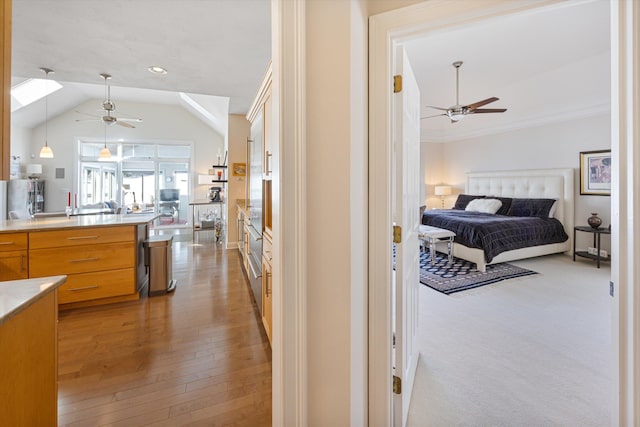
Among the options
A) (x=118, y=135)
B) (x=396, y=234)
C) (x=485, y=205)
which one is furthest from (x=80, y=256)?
(x=118, y=135)

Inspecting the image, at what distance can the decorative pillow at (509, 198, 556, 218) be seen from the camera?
16.4 feet

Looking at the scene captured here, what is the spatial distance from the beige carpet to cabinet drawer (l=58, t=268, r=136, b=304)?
9.81 feet

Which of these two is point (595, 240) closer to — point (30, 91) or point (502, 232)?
point (502, 232)

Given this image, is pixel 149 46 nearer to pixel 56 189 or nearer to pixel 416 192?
pixel 416 192

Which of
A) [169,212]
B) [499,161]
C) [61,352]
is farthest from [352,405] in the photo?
[169,212]

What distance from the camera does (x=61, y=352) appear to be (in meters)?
2.13

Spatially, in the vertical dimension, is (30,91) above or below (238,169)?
above

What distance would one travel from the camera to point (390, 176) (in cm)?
126

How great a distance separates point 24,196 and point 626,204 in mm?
9520

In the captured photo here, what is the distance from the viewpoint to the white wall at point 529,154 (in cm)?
456

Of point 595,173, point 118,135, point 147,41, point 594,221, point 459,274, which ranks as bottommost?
point 459,274

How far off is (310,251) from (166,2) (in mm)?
2234

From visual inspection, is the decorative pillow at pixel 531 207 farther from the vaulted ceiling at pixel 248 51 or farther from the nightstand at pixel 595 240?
the vaulted ceiling at pixel 248 51

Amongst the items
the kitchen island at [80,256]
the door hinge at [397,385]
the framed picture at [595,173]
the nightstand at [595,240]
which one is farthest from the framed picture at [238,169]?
the framed picture at [595,173]
